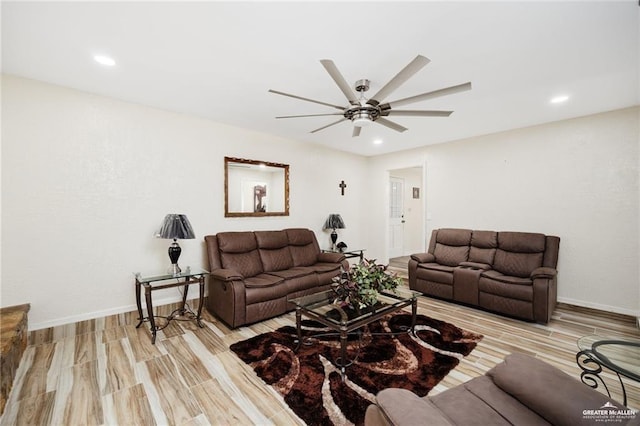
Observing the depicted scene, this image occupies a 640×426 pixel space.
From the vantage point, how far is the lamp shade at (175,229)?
9.74ft

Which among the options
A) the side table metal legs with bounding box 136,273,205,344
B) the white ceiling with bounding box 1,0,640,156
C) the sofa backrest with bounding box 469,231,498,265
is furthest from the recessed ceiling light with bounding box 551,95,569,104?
the side table metal legs with bounding box 136,273,205,344

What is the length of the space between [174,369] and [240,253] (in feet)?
5.49

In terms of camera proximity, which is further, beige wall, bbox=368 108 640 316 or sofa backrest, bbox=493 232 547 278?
sofa backrest, bbox=493 232 547 278

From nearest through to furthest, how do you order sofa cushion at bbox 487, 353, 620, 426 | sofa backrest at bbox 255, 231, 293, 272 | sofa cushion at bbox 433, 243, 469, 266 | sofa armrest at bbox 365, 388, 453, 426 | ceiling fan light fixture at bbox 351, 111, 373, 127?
sofa armrest at bbox 365, 388, 453, 426
sofa cushion at bbox 487, 353, 620, 426
ceiling fan light fixture at bbox 351, 111, 373, 127
sofa backrest at bbox 255, 231, 293, 272
sofa cushion at bbox 433, 243, 469, 266

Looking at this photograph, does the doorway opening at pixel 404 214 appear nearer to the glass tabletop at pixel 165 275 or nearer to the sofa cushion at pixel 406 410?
the glass tabletop at pixel 165 275

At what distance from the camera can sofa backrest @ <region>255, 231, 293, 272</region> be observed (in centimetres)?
395

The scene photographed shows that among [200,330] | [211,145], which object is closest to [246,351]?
[200,330]

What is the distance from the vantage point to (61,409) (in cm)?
180

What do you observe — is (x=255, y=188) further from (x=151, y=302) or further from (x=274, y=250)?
(x=151, y=302)

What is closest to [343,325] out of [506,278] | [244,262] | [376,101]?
[376,101]

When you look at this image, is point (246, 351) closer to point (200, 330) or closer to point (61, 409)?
point (200, 330)

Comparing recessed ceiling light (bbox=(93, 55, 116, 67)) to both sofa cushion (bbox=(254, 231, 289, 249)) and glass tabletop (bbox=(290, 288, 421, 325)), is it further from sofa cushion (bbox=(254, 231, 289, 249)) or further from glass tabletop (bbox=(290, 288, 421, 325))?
glass tabletop (bbox=(290, 288, 421, 325))

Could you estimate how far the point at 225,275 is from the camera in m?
3.08

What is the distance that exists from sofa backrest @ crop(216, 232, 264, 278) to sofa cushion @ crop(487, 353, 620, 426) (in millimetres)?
2951
